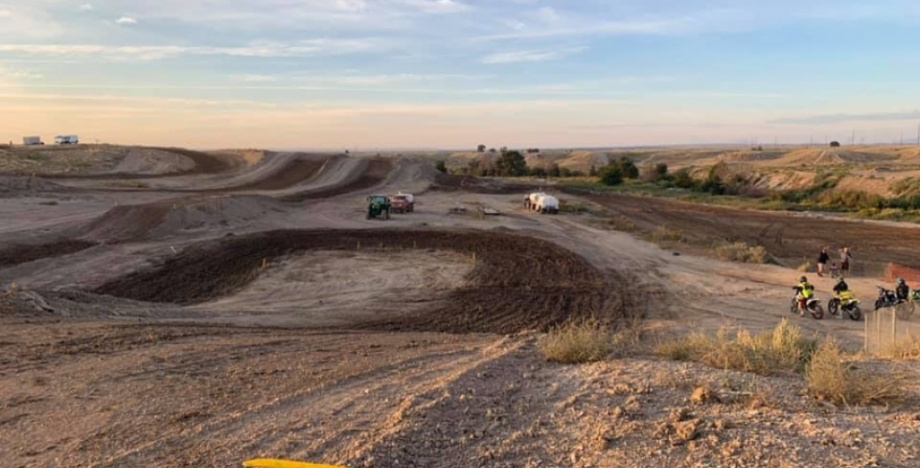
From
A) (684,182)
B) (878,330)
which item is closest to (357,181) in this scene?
(684,182)

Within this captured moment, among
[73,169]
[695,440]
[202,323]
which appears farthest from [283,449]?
[73,169]

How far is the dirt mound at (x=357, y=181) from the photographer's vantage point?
2638 inches

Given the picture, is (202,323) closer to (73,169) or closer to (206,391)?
(206,391)

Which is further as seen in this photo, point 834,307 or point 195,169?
point 195,169

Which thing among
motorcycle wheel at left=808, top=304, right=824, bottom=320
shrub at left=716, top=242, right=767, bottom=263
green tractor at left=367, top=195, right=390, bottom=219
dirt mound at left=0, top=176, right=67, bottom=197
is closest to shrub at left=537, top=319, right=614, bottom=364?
motorcycle wheel at left=808, top=304, right=824, bottom=320

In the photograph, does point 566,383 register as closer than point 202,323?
Yes

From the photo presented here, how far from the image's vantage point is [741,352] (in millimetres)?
9391

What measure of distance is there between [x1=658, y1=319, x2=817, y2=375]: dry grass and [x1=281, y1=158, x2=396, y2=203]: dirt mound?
5363cm

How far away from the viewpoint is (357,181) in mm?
83062

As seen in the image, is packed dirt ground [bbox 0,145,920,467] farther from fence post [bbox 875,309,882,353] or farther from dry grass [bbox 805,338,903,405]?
fence post [bbox 875,309,882,353]

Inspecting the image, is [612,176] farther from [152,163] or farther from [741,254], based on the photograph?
[741,254]

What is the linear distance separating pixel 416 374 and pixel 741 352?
4099 millimetres

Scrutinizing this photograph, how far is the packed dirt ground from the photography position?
6750 millimetres

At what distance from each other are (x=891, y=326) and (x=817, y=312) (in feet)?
30.0
